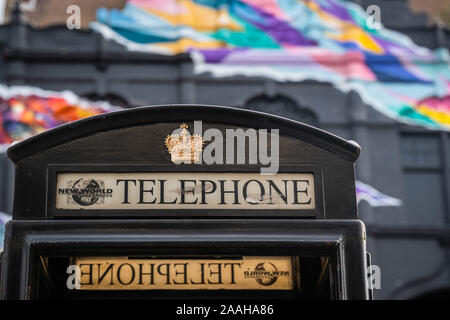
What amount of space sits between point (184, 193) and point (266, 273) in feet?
4.73

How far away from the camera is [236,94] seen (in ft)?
→ 58.4

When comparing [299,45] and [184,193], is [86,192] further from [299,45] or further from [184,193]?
[299,45]

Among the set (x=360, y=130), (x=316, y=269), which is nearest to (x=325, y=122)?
(x=360, y=130)

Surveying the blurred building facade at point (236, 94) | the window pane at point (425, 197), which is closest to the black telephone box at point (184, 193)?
the blurred building facade at point (236, 94)

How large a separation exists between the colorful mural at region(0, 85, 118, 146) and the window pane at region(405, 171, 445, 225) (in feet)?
22.1

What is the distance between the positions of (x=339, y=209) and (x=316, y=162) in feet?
0.94

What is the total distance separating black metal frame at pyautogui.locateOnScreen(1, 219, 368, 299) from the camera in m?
4.05

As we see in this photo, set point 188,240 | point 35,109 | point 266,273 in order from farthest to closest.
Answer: point 35,109, point 266,273, point 188,240

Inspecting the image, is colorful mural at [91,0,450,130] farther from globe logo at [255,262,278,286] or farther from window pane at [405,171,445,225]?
globe logo at [255,262,278,286]

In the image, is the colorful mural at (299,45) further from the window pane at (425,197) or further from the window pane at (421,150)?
the window pane at (425,197)

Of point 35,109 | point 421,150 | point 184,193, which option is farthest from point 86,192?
point 421,150

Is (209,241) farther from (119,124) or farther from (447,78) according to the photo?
(447,78)

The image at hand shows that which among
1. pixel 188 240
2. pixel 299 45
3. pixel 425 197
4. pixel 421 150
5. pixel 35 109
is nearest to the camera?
pixel 188 240
